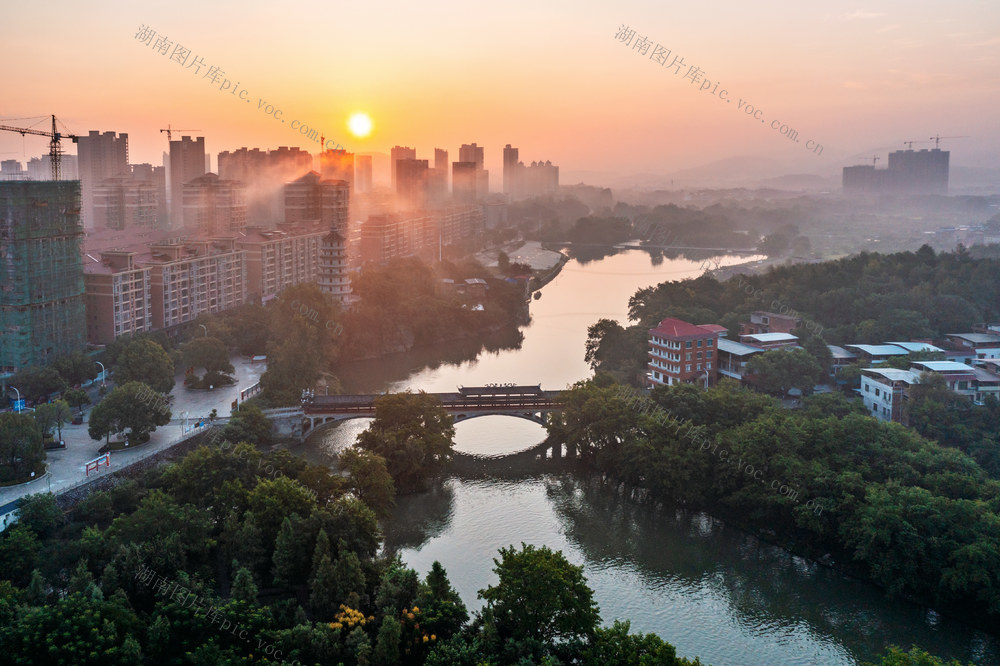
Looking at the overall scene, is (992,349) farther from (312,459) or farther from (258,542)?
(258,542)

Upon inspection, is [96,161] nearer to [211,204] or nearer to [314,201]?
Result: [211,204]

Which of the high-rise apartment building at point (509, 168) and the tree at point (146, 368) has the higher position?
the high-rise apartment building at point (509, 168)

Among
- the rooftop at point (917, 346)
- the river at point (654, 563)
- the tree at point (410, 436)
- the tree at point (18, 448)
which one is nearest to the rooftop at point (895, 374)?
the rooftop at point (917, 346)

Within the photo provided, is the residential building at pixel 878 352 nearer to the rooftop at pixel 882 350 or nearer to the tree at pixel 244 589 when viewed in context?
the rooftop at pixel 882 350

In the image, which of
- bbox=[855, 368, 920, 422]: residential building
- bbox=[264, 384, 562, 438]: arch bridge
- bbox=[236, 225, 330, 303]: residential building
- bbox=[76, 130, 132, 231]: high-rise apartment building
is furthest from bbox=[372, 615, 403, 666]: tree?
bbox=[76, 130, 132, 231]: high-rise apartment building

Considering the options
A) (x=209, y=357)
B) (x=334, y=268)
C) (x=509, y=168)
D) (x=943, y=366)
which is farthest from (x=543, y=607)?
(x=509, y=168)
